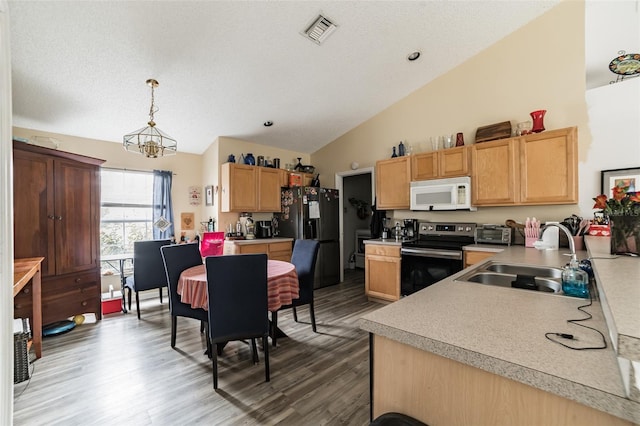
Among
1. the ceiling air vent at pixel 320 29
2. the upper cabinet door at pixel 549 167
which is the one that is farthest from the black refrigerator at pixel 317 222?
the upper cabinet door at pixel 549 167

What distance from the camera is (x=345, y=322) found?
3.14 meters

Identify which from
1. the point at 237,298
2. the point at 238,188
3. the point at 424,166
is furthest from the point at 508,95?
the point at 238,188

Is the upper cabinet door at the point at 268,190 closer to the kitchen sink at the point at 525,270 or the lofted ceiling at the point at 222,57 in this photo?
the lofted ceiling at the point at 222,57

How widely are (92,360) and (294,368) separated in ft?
5.98

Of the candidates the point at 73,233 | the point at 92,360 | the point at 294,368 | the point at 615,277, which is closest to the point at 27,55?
the point at 73,233

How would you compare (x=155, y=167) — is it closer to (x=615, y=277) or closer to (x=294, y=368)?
(x=294, y=368)

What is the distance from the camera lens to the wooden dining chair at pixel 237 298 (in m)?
1.93

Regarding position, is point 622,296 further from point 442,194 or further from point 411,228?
point 411,228

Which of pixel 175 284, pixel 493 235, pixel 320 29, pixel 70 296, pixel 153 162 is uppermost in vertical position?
pixel 320 29

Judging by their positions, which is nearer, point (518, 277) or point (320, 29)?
point (518, 277)

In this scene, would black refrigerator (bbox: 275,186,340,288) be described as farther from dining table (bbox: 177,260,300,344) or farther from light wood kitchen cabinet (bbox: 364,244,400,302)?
dining table (bbox: 177,260,300,344)

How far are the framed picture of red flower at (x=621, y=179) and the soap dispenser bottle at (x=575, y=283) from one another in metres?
2.19

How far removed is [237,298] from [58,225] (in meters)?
2.50

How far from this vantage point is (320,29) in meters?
2.69
